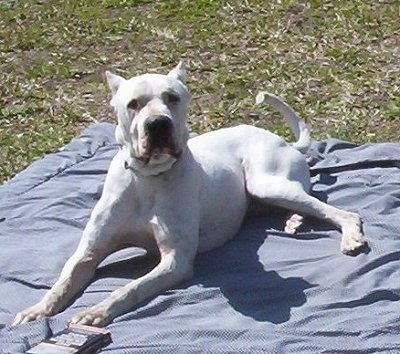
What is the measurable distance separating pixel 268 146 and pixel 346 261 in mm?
876

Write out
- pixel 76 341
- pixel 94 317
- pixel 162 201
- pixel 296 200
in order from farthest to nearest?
pixel 296 200 → pixel 162 201 → pixel 94 317 → pixel 76 341

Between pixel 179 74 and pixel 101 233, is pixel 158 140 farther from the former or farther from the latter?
pixel 101 233

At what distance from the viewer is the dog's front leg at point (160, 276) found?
4.51 meters

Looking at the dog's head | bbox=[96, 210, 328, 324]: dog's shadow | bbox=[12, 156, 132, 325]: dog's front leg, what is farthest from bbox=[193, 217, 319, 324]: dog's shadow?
the dog's head

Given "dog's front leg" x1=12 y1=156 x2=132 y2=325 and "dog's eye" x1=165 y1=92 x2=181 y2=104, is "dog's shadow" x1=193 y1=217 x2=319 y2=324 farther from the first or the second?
"dog's eye" x1=165 y1=92 x2=181 y2=104

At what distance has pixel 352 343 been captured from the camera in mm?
4328

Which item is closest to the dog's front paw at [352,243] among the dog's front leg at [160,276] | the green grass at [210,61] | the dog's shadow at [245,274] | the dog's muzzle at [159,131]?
the dog's shadow at [245,274]

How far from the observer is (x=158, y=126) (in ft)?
14.9

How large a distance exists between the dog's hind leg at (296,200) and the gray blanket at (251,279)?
0.07 meters

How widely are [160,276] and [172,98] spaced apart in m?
0.71

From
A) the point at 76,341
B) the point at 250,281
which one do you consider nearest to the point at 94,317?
the point at 76,341

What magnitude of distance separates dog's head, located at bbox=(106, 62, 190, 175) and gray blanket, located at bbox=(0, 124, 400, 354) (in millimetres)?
536

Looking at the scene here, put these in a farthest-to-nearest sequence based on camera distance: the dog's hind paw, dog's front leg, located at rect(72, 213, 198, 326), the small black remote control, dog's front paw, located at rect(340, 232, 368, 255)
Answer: the dog's hind paw → dog's front paw, located at rect(340, 232, 368, 255) → dog's front leg, located at rect(72, 213, 198, 326) → the small black remote control

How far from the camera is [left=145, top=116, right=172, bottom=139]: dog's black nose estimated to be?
4523mm
